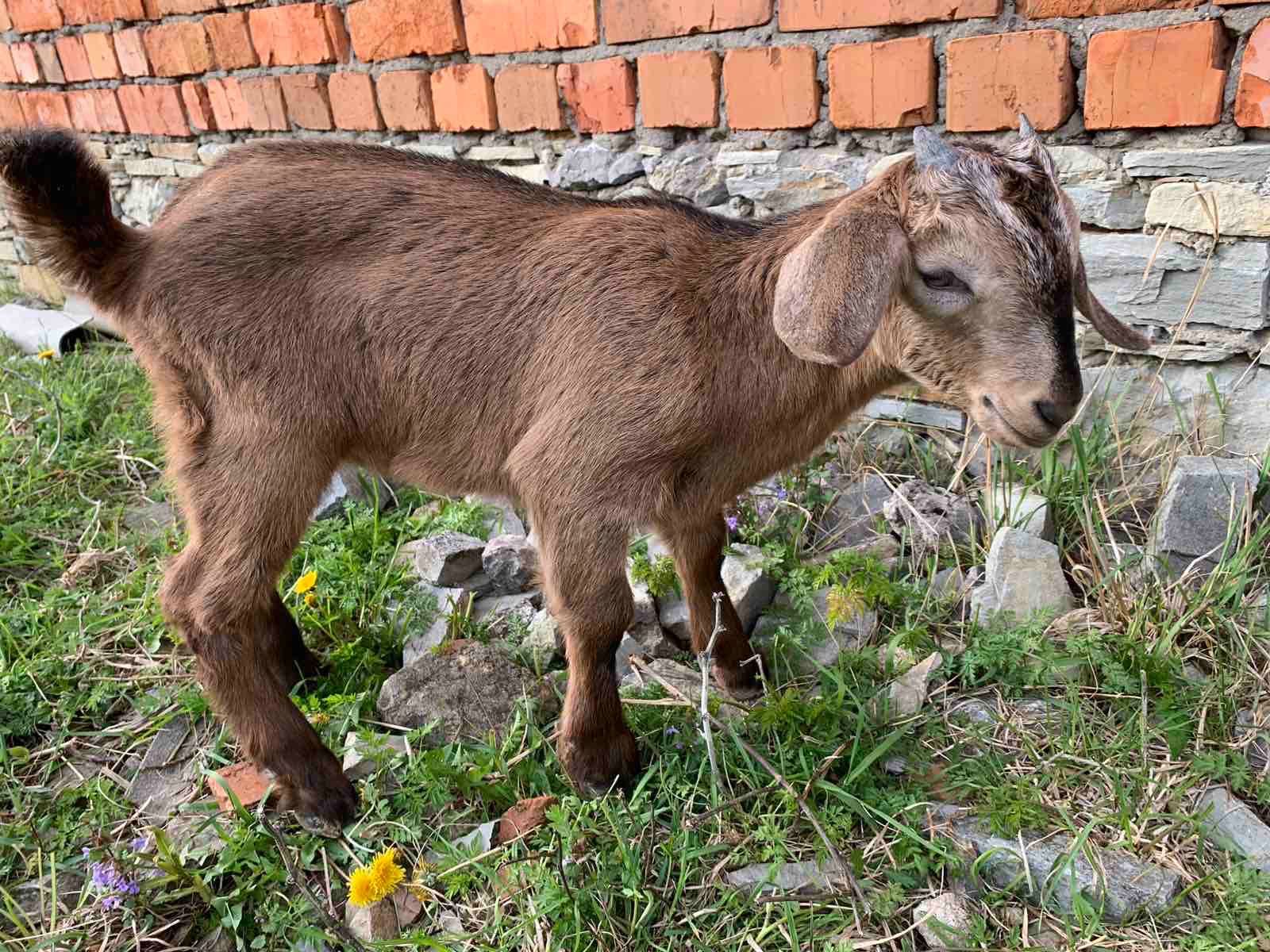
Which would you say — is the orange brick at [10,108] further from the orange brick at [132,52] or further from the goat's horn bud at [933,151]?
the goat's horn bud at [933,151]

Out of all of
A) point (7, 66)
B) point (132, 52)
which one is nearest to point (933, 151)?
point (132, 52)

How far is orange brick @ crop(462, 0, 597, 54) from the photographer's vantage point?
325 cm

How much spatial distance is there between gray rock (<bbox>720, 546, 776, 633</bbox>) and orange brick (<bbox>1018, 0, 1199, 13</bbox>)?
167cm

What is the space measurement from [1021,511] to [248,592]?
2119 mm

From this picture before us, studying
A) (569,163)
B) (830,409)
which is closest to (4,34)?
(569,163)

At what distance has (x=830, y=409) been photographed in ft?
7.03

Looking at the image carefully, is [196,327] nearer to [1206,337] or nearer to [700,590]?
[700,590]

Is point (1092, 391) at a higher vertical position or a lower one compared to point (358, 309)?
lower

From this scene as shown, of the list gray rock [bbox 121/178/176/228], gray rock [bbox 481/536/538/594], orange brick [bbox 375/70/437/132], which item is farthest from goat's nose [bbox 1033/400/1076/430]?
gray rock [bbox 121/178/176/228]

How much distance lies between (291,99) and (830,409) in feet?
10.5

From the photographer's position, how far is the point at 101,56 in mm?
4910

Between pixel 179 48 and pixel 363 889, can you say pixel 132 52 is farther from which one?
pixel 363 889

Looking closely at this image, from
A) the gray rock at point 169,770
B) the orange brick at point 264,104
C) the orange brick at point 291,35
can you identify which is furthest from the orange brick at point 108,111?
the gray rock at point 169,770

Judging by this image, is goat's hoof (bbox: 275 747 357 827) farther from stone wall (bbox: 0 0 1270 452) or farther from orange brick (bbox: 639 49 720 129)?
orange brick (bbox: 639 49 720 129)
